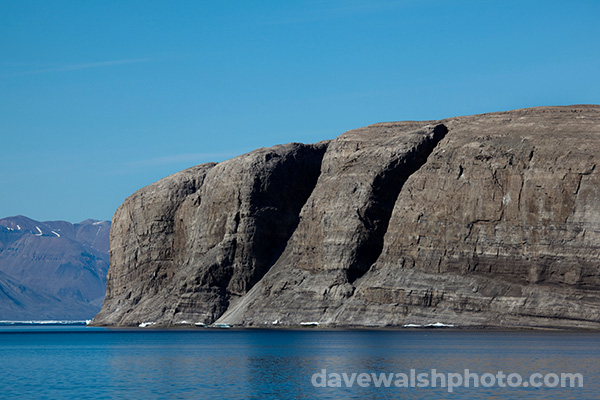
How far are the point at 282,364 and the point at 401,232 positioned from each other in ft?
230

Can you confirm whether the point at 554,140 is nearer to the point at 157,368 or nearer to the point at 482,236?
the point at 482,236

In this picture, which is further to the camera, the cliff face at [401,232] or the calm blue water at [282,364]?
the cliff face at [401,232]

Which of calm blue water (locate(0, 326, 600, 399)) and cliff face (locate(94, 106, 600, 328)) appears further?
cliff face (locate(94, 106, 600, 328))

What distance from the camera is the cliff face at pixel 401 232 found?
12569 cm

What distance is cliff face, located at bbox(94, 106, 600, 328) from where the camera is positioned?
412ft

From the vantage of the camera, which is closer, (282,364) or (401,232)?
(282,364)

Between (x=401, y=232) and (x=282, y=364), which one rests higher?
(x=401, y=232)

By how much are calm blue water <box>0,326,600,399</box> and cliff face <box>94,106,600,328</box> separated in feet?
49.7

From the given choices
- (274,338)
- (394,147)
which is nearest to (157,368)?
(274,338)

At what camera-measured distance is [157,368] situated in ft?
231

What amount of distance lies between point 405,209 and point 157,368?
7616cm

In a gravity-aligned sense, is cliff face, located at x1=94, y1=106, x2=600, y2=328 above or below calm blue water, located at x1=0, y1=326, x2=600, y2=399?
above

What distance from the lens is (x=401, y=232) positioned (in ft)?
460

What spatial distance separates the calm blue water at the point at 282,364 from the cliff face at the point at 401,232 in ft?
49.7
